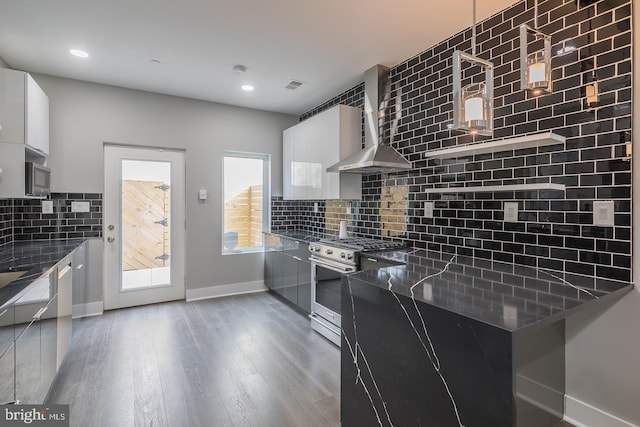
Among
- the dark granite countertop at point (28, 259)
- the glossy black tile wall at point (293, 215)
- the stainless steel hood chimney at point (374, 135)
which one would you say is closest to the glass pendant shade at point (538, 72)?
the stainless steel hood chimney at point (374, 135)

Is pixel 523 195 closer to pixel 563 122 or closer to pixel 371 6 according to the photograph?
pixel 563 122

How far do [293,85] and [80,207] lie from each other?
9.27 feet

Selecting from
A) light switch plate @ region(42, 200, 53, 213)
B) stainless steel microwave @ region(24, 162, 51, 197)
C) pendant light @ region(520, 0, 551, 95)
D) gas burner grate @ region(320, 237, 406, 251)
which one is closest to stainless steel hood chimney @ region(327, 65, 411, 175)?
gas burner grate @ region(320, 237, 406, 251)

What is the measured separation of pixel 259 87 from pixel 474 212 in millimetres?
2789

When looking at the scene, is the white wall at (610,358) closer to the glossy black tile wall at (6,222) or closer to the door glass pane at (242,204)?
the door glass pane at (242,204)

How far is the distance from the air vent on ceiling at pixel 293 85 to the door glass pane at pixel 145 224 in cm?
186

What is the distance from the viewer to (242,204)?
476 cm

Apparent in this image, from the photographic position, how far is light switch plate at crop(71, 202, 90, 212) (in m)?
3.66

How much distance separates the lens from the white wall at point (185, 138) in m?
3.61

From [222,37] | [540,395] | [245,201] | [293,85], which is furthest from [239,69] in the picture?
[540,395]

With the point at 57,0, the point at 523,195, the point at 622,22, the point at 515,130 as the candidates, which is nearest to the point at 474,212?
the point at 523,195

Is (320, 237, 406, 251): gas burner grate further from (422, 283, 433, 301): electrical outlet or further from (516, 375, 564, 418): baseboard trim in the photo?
(516, 375, 564, 418): baseboard trim

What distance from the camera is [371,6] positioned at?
7.50 feet

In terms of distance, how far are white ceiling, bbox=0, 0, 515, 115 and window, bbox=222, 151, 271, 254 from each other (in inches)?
48.8
